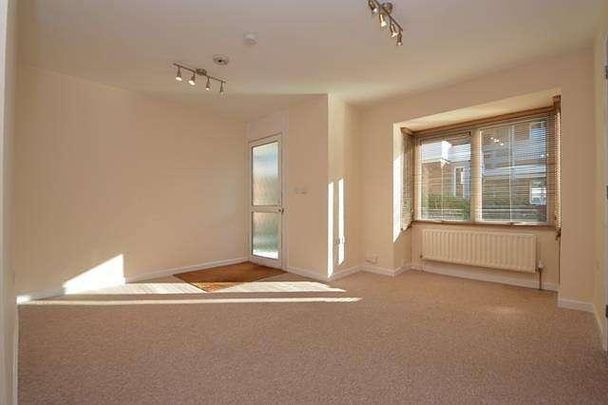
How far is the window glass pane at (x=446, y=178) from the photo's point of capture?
443 cm

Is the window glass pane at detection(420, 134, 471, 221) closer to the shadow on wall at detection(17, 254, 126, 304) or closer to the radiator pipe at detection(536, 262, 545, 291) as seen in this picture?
the radiator pipe at detection(536, 262, 545, 291)

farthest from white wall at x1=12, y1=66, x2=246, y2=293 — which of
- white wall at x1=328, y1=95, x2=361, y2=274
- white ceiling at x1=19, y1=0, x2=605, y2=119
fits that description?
white wall at x1=328, y1=95, x2=361, y2=274

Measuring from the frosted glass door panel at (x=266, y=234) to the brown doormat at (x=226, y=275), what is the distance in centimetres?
28

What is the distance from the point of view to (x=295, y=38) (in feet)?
9.01

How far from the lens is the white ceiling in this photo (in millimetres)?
2332

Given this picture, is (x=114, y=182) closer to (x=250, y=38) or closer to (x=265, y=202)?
(x=265, y=202)

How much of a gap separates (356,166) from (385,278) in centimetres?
172

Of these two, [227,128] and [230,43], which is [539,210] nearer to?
[230,43]

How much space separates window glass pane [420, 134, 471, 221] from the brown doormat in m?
2.59

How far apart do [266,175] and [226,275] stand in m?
1.78

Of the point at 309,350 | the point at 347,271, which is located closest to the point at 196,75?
the point at 309,350

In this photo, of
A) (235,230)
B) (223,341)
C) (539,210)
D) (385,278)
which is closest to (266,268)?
(235,230)

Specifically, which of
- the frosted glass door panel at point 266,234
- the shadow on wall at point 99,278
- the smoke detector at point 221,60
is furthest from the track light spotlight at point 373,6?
the shadow on wall at point 99,278

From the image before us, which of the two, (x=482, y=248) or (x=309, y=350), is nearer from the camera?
(x=309, y=350)
